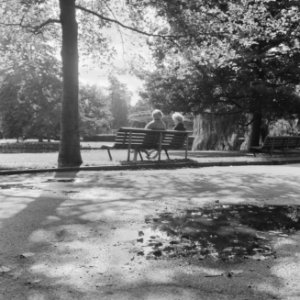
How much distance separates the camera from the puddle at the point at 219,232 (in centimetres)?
415

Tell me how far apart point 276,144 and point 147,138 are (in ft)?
22.1

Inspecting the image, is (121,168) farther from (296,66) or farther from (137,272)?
(296,66)

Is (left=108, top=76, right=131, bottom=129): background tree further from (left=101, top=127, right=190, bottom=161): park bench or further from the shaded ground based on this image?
the shaded ground

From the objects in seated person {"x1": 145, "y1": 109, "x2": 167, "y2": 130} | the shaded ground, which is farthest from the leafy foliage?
the shaded ground

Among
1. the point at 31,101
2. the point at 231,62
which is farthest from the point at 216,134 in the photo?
the point at 31,101

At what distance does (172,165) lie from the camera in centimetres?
1358

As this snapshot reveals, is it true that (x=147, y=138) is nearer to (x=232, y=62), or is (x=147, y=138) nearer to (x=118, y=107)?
(x=232, y=62)

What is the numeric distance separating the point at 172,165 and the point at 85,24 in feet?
24.1

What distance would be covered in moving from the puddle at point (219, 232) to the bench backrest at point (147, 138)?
24.1ft

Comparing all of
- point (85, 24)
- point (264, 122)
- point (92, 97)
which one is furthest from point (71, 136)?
point (92, 97)

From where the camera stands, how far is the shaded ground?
3.29 metres

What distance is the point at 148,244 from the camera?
439cm

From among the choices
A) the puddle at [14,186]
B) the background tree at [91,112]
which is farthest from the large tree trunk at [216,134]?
the puddle at [14,186]

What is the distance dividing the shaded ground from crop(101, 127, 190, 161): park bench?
553cm
